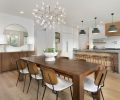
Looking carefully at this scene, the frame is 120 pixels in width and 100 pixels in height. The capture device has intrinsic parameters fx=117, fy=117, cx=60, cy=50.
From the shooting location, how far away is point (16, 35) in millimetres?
5699

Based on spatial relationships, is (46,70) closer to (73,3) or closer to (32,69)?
(32,69)

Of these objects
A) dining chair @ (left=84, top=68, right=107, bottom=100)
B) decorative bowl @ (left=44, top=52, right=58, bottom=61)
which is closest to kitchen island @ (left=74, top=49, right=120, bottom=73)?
decorative bowl @ (left=44, top=52, right=58, bottom=61)

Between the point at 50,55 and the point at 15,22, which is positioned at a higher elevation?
the point at 15,22

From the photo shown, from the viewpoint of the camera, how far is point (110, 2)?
150 inches

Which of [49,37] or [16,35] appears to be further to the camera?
[49,37]

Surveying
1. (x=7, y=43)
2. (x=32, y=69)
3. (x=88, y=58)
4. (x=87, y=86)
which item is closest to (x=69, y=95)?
(x=87, y=86)

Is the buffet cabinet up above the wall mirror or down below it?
below

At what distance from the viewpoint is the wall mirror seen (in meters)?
5.43

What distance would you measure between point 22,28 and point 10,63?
1.84 m

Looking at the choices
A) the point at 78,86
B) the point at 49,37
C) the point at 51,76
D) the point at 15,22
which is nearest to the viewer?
the point at 78,86

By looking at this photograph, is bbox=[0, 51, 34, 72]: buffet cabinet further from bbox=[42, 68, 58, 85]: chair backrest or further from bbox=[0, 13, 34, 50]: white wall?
bbox=[42, 68, 58, 85]: chair backrest

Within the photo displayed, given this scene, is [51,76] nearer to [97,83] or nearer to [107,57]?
[97,83]

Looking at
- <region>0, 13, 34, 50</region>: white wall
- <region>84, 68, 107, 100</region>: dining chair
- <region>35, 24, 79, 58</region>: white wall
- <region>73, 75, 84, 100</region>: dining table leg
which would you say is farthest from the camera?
<region>35, 24, 79, 58</region>: white wall

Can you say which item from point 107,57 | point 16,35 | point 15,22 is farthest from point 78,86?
point 15,22
